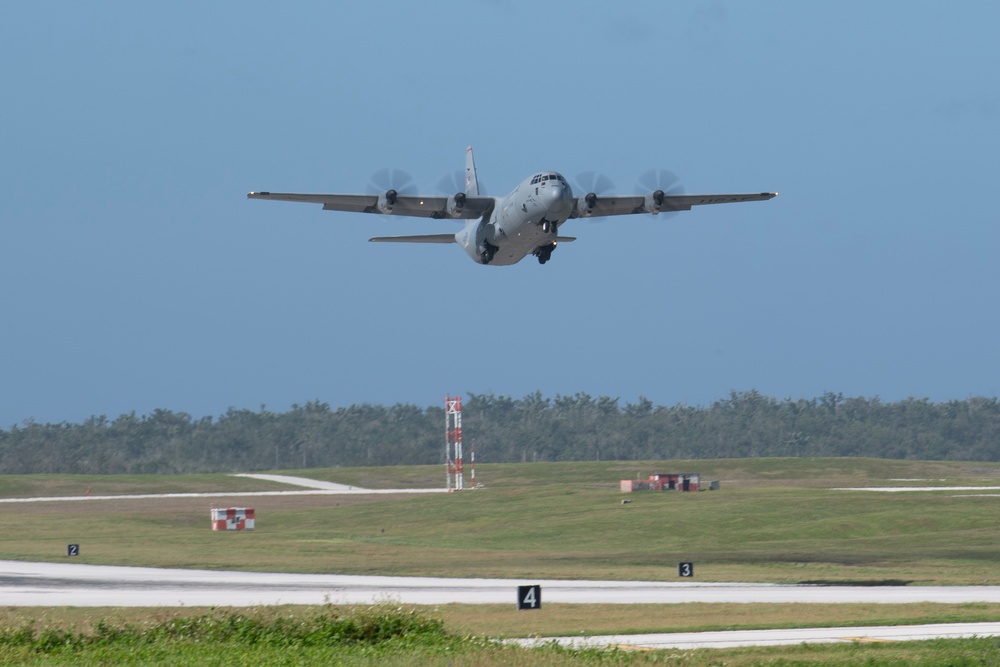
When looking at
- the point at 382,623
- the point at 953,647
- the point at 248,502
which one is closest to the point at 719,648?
the point at 953,647

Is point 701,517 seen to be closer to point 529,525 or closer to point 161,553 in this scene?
point 529,525

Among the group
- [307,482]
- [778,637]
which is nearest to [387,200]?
[778,637]

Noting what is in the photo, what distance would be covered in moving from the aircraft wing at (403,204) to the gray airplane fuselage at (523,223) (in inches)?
29.4

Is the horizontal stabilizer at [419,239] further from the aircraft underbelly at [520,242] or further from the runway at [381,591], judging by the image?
the runway at [381,591]

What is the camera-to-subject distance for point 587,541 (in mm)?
60938

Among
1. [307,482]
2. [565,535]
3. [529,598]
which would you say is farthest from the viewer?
[307,482]

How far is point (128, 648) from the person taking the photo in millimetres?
22453

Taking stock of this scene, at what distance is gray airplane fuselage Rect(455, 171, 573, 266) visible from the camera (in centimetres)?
4991

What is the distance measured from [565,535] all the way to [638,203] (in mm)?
17624

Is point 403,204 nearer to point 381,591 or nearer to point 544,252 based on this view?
point 544,252

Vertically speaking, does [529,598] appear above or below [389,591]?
above

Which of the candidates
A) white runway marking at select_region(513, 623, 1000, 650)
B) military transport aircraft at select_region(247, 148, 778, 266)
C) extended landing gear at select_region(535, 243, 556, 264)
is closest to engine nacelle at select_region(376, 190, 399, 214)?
military transport aircraft at select_region(247, 148, 778, 266)

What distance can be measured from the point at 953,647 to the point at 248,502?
77.8m

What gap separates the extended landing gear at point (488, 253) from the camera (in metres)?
56.5
